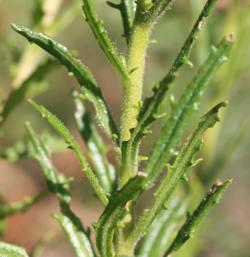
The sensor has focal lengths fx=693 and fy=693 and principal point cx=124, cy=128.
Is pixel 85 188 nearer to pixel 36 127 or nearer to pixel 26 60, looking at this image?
pixel 36 127

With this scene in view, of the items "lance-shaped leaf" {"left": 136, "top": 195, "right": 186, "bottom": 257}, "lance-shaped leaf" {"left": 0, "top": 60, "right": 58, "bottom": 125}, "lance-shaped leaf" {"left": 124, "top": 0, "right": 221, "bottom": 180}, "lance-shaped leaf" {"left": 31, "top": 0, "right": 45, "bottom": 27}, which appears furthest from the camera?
"lance-shaped leaf" {"left": 31, "top": 0, "right": 45, "bottom": 27}

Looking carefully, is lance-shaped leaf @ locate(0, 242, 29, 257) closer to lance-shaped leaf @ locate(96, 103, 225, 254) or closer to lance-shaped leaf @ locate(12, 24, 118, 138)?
lance-shaped leaf @ locate(96, 103, 225, 254)

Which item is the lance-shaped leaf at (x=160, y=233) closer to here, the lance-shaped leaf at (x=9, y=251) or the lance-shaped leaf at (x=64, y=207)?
the lance-shaped leaf at (x=64, y=207)

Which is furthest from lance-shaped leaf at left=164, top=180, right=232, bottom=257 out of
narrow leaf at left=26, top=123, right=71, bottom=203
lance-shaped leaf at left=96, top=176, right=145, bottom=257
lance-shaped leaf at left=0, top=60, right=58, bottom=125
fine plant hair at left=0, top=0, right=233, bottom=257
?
lance-shaped leaf at left=0, top=60, right=58, bottom=125

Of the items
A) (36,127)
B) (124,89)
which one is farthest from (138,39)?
(36,127)

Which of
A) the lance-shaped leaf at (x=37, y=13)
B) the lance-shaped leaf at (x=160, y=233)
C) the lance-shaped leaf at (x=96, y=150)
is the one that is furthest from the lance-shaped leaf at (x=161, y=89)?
the lance-shaped leaf at (x=37, y=13)

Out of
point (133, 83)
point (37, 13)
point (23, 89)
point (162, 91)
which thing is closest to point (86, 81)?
point (133, 83)

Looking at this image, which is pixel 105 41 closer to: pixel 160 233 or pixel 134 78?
pixel 134 78
